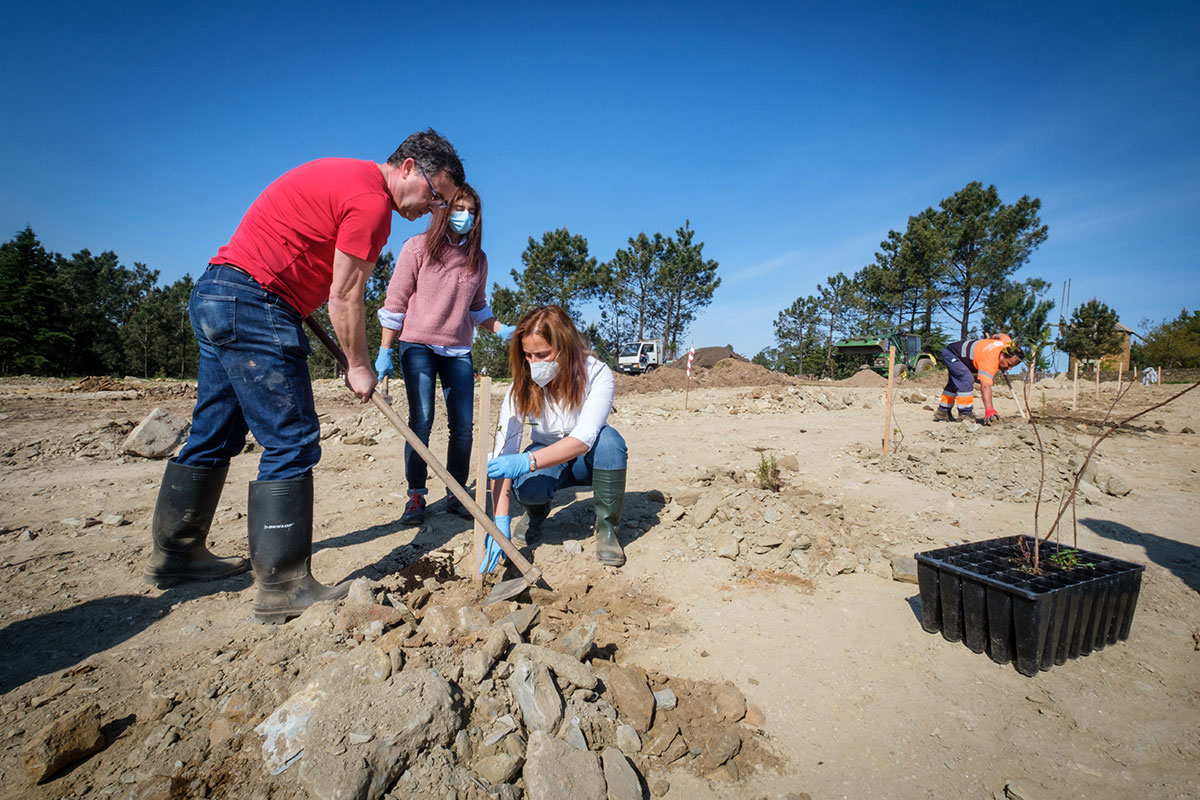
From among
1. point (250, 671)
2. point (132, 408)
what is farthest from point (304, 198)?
point (132, 408)

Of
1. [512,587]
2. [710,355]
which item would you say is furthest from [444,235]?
[710,355]

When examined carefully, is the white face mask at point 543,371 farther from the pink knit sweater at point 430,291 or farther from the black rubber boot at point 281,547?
the black rubber boot at point 281,547

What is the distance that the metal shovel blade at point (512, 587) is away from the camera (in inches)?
87.1

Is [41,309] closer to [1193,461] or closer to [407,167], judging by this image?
[407,167]

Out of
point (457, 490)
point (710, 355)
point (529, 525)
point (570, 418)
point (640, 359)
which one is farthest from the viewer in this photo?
point (710, 355)

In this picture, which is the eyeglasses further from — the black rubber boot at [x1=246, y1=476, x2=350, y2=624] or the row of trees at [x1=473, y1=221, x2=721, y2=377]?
the row of trees at [x1=473, y1=221, x2=721, y2=377]

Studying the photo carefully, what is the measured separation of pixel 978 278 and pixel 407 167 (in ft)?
99.3

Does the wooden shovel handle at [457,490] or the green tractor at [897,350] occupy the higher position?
the green tractor at [897,350]

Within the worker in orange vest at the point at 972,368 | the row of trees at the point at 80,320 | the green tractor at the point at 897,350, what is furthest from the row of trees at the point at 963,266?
the row of trees at the point at 80,320

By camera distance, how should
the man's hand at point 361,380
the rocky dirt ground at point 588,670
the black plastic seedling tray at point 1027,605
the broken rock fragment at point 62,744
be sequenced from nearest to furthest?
the broken rock fragment at point 62,744 → the rocky dirt ground at point 588,670 → the black plastic seedling tray at point 1027,605 → the man's hand at point 361,380

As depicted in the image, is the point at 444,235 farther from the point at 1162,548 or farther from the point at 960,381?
the point at 960,381

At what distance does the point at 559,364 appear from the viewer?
2.68 m

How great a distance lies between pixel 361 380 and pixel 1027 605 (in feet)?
8.55

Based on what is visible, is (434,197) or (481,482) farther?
(481,482)
